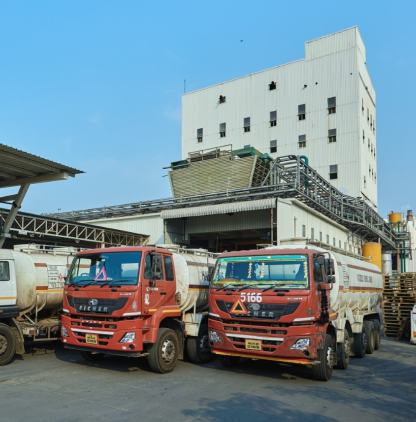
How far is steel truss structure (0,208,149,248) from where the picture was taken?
81.3 ft

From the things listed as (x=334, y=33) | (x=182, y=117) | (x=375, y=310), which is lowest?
(x=375, y=310)

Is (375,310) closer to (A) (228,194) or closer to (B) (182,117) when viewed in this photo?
(A) (228,194)

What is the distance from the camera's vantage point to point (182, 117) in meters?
51.8

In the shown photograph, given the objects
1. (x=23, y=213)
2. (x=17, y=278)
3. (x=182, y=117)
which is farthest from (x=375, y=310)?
(x=182, y=117)

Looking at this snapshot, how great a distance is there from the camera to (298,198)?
2998 cm

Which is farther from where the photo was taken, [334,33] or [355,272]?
[334,33]

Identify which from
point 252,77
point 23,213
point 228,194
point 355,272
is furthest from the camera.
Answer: point 252,77

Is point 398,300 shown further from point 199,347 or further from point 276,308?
point 276,308

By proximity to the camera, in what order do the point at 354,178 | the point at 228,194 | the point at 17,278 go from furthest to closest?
1. the point at 354,178
2. the point at 228,194
3. the point at 17,278

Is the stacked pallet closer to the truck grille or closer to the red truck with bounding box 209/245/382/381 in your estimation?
the red truck with bounding box 209/245/382/381

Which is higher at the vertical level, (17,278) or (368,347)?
(17,278)

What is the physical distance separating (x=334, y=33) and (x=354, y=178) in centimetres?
1479

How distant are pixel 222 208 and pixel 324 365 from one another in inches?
790

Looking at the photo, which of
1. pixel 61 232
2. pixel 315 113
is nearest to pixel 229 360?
pixel 61 232
